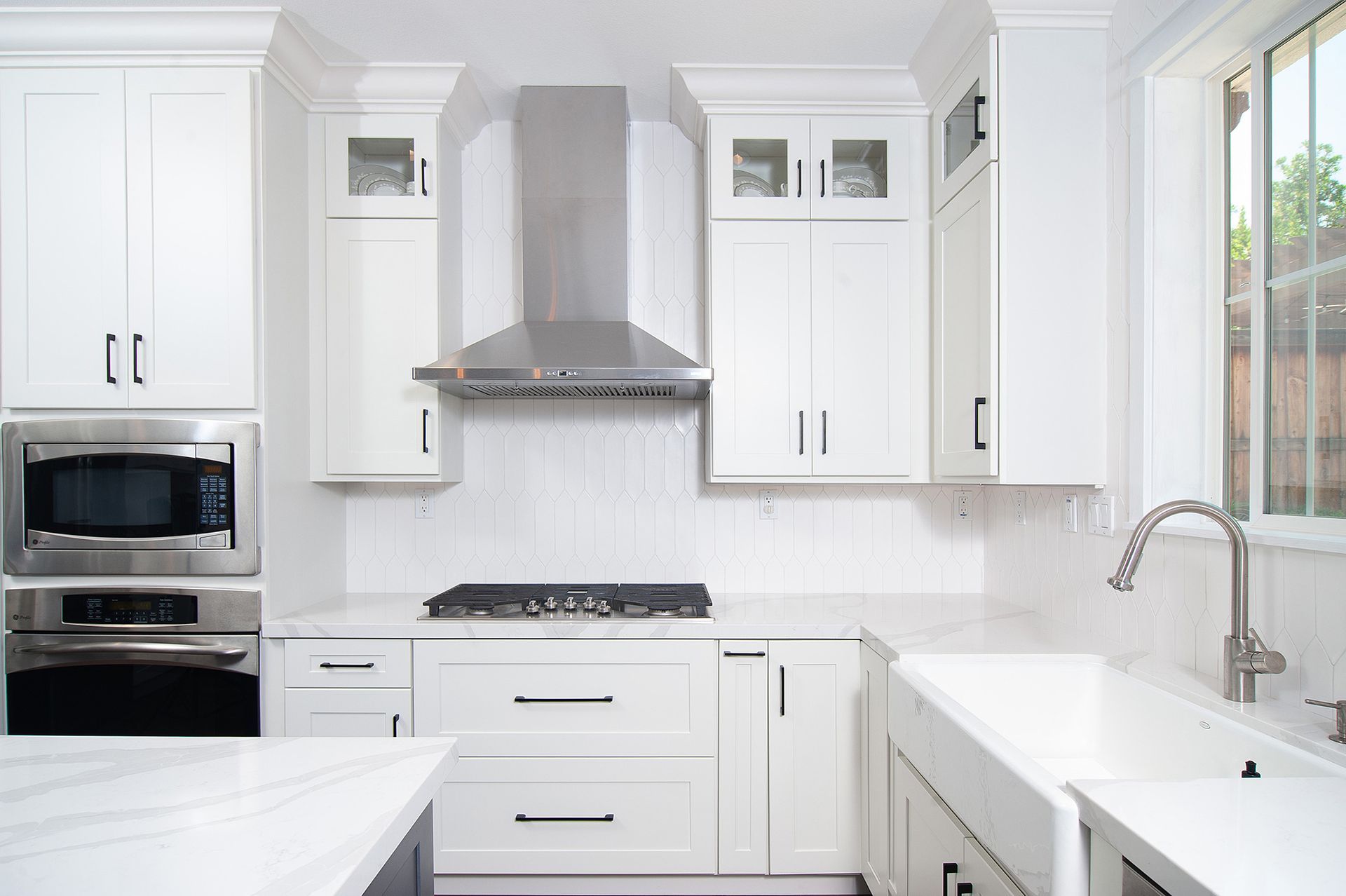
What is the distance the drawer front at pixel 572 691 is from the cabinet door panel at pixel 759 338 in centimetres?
66

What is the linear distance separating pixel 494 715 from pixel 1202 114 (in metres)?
2.41

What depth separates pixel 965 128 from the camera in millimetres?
2221

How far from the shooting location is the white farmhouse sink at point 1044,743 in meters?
1.07

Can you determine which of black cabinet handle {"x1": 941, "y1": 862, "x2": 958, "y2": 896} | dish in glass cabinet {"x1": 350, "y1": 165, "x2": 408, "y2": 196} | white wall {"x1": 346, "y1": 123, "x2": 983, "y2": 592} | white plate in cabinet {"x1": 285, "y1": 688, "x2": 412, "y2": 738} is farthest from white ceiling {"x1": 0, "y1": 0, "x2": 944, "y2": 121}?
black cabinet handle {"x1": 941, "y1": 862, "x2": 958, "y2": 896}

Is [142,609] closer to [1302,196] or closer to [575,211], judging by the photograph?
[575,211]

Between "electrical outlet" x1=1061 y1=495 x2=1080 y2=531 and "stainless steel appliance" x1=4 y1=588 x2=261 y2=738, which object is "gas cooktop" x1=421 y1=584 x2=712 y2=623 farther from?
"electrical outlet" x1=1061 y1=495 x2=1080 y2=531

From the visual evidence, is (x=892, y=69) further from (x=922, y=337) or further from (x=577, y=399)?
(x=577, y=399)

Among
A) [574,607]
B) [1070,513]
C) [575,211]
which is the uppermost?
[575,211]

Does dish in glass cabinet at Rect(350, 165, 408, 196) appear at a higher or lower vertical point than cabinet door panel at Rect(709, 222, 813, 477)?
higher

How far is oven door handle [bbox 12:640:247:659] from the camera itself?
2.16 meters

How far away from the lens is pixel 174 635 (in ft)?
7.18

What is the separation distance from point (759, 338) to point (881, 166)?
0.70m

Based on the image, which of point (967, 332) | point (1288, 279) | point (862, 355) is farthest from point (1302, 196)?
point (862, 355)

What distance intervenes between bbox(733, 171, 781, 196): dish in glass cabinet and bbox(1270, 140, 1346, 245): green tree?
1.36m
